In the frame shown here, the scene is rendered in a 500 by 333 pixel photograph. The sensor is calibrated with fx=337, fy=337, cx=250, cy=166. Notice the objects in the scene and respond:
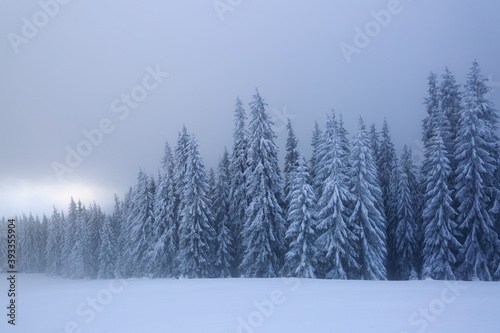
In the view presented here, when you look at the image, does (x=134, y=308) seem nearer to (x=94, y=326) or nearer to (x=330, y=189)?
(x=94, y=326)

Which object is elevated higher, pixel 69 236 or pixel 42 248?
pixel 69 236

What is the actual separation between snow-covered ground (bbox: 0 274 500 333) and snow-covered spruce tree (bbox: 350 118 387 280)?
15.2 m

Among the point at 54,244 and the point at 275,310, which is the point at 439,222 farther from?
the point at 54,244

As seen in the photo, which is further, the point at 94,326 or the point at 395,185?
the point at 395,185

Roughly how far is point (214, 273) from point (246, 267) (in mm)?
4792

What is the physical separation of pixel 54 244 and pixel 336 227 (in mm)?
85423

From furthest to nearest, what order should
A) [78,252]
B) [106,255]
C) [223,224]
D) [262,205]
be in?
[78,252]
[106,255]
[223,224]
[262,205]

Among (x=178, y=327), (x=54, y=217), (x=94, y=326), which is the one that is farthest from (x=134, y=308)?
(x=54, y=217)

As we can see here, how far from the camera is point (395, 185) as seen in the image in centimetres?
3788

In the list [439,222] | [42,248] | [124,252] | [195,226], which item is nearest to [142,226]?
[195,226]

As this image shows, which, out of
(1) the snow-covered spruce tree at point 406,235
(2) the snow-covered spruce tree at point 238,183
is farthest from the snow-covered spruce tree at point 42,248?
(1) the snow-covered spruce tree at point 406,235

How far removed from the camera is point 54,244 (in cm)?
8919

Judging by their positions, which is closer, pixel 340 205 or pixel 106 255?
pixel 340 205

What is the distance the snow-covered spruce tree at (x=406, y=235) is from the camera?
1373 inches
